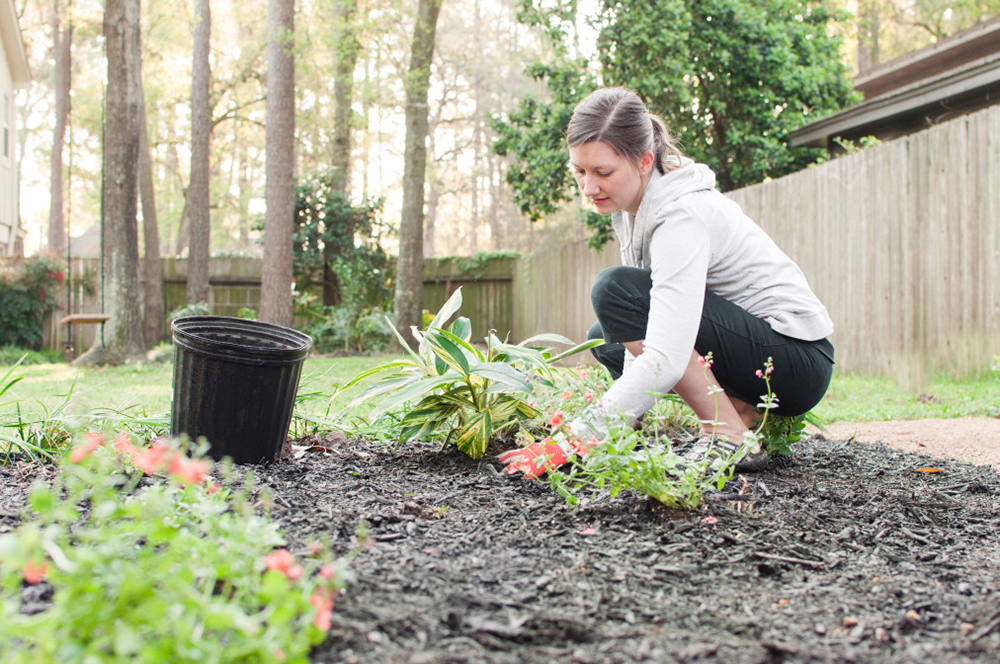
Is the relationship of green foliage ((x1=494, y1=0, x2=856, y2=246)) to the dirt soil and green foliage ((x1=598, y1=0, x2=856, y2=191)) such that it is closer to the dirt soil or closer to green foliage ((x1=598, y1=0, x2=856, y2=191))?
green foliage ((x1=598, y1=0, x2=856, y2=191))


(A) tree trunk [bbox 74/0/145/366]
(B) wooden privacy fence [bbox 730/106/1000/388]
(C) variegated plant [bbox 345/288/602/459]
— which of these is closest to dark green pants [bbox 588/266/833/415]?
(C) variegated plant [bbox 345/288/602/459]

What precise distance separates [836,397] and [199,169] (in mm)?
10556

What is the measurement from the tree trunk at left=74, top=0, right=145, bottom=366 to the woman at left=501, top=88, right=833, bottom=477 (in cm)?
695

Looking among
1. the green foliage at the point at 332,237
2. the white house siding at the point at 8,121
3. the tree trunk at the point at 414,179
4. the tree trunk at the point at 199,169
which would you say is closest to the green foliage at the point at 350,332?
the tree trunk at the point at 414,179

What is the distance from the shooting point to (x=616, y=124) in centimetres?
214

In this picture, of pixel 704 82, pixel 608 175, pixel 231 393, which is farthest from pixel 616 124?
pixel 704 82

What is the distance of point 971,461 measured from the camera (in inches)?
107

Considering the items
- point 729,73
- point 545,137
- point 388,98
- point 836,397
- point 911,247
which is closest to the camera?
point 836,397

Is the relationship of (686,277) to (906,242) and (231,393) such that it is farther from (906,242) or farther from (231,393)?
(906,242)

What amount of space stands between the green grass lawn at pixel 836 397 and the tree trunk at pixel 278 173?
3.21 metres

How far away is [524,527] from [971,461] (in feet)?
6.20

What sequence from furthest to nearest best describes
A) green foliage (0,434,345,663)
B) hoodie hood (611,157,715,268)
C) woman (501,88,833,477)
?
hoodie hood (611,157,715,268)
woman (501,88,833,477)
green foliage (0,434,345,663)

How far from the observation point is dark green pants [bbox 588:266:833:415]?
225cm

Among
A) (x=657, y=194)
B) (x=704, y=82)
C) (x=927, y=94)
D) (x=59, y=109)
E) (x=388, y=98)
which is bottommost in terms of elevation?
(x=657, y=194)
